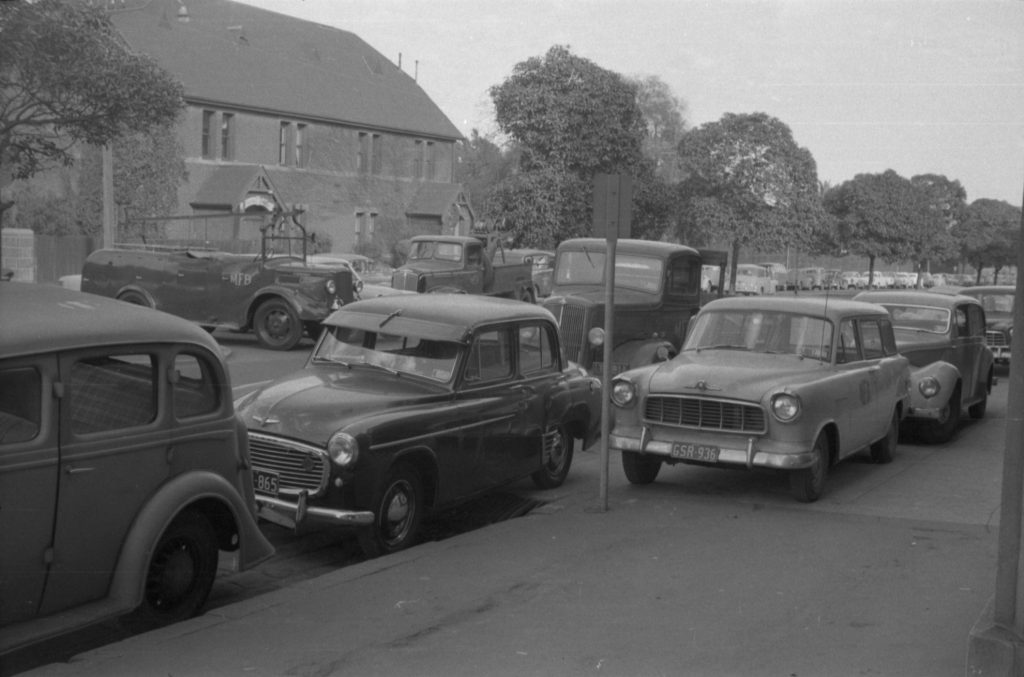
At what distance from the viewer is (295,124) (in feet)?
83.3

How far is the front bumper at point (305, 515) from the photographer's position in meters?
7.18

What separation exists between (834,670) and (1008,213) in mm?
7145

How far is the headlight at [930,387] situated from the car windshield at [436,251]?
14.5m

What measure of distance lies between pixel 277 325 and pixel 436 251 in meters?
6.17

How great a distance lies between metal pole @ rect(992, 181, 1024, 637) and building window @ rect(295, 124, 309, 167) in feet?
72.9

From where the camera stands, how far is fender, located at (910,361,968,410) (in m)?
12.9

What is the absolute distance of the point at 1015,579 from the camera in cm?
507

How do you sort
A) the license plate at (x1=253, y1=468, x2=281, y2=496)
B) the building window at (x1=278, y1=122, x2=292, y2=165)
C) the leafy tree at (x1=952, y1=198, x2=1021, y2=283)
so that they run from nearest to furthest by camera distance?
the license plate at (x1=253, y1=468, x2=281, y2=496) < the leafy tree at (x1=952, y1=198, x2=1021, y2=283) < the building window at (x1=278, y1=122, x2=292, y2=165)

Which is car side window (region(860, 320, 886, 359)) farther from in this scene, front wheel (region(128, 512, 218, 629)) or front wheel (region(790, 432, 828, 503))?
front wheel (region(128, 512, 218, 629))

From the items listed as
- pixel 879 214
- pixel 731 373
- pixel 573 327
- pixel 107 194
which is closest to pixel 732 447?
pixel 731 373

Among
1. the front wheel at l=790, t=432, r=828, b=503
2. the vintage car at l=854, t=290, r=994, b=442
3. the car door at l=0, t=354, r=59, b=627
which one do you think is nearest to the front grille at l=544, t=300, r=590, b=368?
the vintage car at l=854, t=290, r=994, b=442

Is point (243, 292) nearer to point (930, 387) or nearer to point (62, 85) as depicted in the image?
point (62, 85)

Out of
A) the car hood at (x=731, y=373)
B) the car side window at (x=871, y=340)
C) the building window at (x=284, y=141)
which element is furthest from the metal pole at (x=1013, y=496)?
the building window at (x=284, y=141)

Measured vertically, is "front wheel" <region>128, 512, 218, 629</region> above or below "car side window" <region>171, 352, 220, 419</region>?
below
